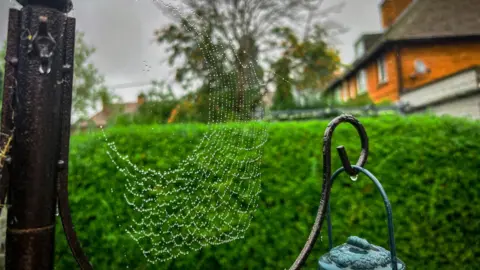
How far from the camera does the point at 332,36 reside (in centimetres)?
1322

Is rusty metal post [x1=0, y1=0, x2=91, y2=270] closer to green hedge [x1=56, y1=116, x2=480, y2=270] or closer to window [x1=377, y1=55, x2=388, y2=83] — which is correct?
green hedge [x1=56, y1=116, x2=480, y2=270]

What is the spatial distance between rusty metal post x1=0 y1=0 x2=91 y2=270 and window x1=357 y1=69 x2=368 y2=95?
19.0 meters

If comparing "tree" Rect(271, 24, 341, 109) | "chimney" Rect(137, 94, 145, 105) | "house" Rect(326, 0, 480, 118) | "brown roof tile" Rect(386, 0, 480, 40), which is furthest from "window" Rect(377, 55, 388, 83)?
"chimney" Rect(137, 94, 145, 105)

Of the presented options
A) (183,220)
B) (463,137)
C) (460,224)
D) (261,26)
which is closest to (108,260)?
(183,220)

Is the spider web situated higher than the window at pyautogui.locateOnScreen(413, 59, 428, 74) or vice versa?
the window at pyautogui.locateOnScreen(413, 59, 428, 74)

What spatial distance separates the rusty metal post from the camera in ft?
2.66

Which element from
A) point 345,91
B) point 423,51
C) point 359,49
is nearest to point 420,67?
point 423,51

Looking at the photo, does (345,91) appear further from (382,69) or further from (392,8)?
(382,69)

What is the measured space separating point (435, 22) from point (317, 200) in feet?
50.8

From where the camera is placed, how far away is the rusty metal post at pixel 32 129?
2.66 ft

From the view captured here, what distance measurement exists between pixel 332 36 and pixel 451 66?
566 centimetres

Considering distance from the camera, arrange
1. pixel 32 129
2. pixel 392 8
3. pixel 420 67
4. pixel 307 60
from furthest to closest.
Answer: pixel 392 8 → pixel 420 67 → pixel 307 60 → pixel 32 129

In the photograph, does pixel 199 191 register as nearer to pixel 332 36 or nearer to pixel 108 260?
pixel 108 260

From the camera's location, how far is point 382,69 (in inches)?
632
